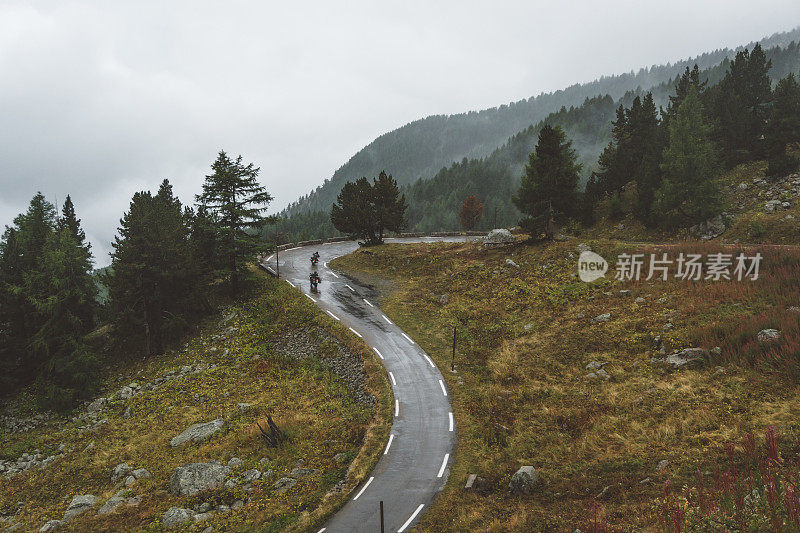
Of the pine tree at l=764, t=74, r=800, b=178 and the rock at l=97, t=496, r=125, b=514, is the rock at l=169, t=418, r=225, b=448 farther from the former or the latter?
the pine tree at l=764, t=74, r=800, b=178

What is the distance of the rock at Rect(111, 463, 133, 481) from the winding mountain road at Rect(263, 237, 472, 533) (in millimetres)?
12003

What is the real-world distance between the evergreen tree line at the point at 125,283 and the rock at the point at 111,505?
14.2m

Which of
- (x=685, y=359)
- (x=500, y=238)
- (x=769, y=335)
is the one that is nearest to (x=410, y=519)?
(x=685, y=359)

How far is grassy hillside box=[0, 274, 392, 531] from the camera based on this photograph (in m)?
17.2

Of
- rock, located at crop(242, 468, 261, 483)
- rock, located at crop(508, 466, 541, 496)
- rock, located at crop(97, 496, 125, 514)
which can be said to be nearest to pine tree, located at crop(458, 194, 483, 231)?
rock, located at crop(242, 468, 261, 483)

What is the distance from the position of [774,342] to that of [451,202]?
415 ft

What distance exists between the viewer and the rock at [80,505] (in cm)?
1773

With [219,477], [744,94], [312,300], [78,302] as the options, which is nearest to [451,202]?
[744,94]

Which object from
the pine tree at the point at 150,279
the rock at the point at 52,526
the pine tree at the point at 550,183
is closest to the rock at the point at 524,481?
the rock at the point at 52,526

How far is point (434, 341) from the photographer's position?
30.5m

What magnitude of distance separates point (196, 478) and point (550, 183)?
112 ft

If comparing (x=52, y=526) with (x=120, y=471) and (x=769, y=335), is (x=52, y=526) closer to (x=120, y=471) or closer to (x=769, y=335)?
(x=120, y=471)

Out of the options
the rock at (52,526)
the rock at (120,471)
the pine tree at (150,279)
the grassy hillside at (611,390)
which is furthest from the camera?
the pine tree at (150,279)

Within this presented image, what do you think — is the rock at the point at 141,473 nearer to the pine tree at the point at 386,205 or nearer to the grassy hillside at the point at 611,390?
the grassy hillside at the point at 611,390
